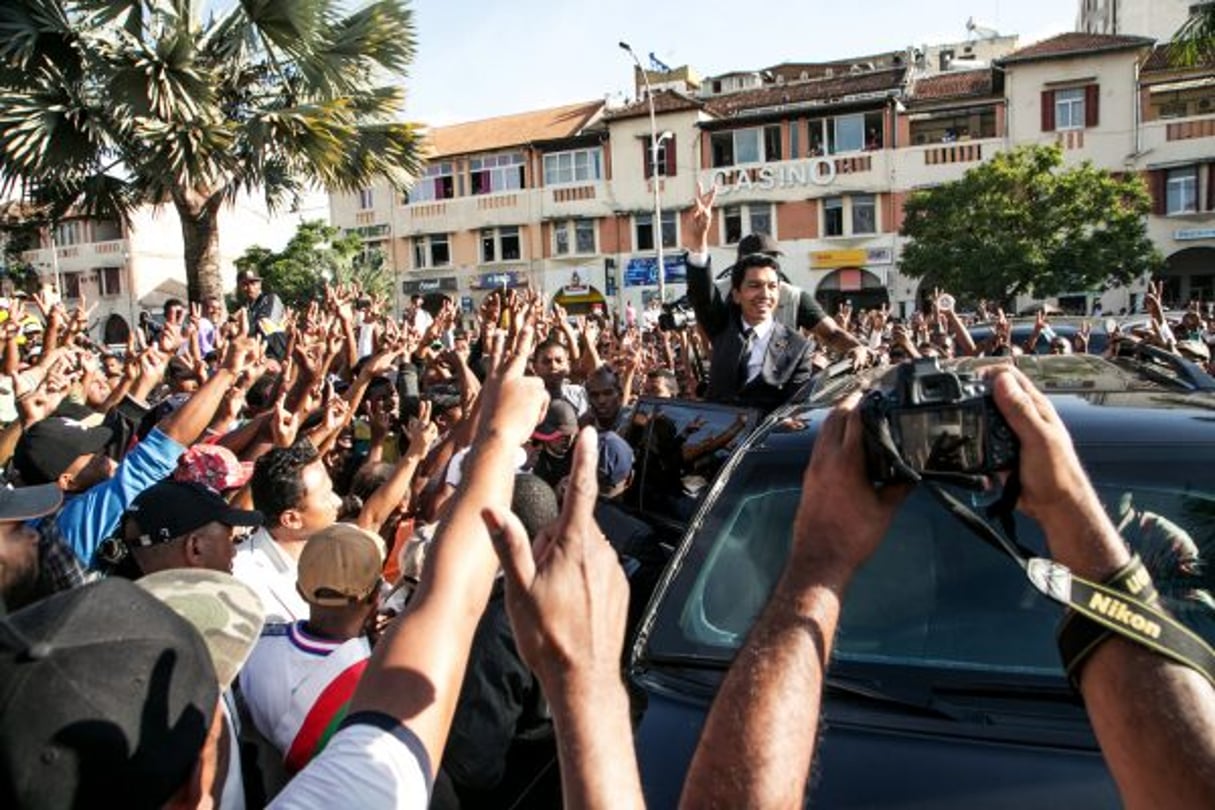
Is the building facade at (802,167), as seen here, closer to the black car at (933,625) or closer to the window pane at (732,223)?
the window pane at (732,223)

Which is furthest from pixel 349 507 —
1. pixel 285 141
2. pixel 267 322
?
pixel 285 141

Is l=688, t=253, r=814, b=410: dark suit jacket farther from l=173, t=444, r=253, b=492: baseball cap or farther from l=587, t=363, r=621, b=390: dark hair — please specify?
l=173, t=444, r=253, b=492: baseball cap

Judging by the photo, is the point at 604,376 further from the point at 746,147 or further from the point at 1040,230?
the point at 746,147

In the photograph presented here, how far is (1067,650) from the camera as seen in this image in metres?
1.16

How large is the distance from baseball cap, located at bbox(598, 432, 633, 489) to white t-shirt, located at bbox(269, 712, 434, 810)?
8.59 feet

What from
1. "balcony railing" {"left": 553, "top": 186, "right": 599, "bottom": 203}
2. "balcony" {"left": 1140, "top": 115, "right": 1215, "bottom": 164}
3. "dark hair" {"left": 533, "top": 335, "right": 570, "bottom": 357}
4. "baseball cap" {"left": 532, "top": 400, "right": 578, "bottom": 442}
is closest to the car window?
"baseball cap" {"left": 532, "top": 400, "right": 578, "bottom": 442}

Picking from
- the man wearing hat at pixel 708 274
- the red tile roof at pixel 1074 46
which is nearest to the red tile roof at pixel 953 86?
the red tile roof at pixel 1074 46

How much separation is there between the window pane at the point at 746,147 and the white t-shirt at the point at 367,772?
36796 millimetres

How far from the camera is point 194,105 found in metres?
9.80

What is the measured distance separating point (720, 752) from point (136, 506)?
2.35 metres

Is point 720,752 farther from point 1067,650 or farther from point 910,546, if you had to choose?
point 910,546

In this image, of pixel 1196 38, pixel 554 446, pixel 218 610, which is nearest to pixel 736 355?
pixel 554 446

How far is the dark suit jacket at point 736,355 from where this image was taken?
4719 mm

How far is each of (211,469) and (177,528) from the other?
71 centimetres
